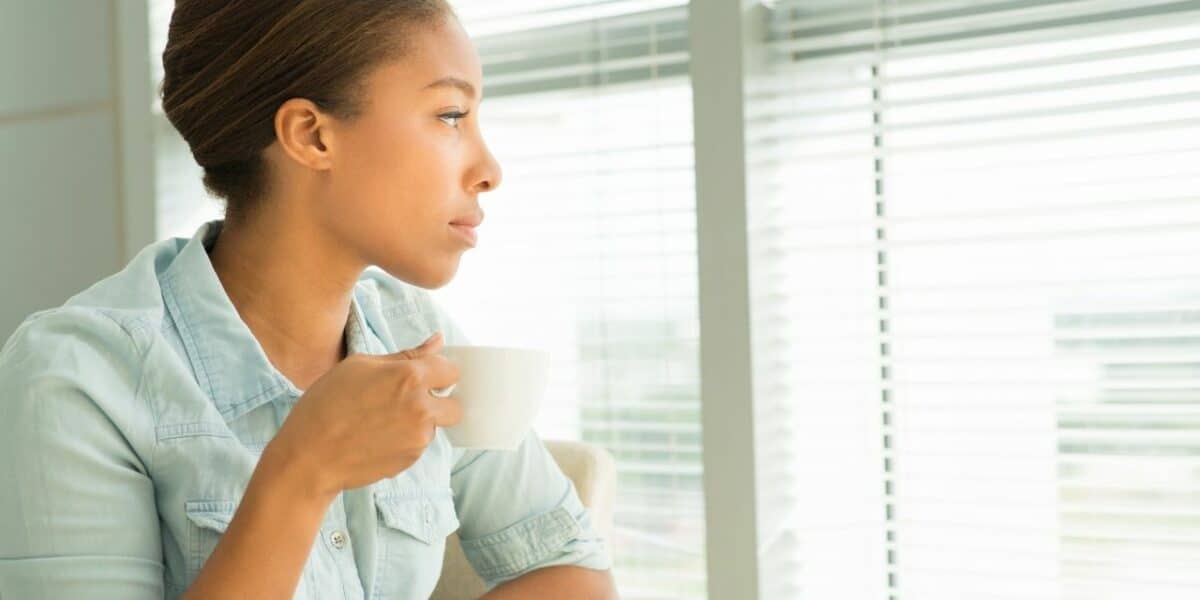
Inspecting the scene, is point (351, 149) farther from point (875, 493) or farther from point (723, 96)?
point (875, 493)

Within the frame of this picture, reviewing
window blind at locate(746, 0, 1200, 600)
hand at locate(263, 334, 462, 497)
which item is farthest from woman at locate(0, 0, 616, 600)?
window blind at locate(746, 0, 1200, 600)

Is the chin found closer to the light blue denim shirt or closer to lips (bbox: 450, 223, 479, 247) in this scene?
lips (bbox: 450, 223, 479, 247)

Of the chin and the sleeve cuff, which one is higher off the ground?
the chin

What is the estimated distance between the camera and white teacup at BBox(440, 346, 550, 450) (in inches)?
36.5

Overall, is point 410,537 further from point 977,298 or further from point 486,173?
point 977,298

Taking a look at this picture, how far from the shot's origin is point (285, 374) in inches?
46.8

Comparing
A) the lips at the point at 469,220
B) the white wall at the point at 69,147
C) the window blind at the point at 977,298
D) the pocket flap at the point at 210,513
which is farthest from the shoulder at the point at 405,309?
the white wall at the point at 69,147

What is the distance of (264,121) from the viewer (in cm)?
112

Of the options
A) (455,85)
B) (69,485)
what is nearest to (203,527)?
(69,485)

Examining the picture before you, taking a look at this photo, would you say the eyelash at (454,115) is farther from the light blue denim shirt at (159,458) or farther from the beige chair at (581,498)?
the beige chair at (581,498)

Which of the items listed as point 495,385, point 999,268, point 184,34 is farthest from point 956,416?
point 184,34

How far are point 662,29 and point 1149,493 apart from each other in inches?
→ 44.1

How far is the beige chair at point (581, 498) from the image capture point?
4.76 ft

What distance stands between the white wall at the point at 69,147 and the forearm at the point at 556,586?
1645 millimetres
